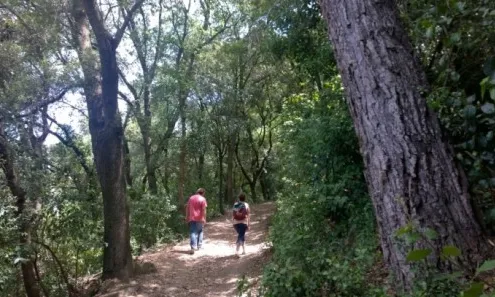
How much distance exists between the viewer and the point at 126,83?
2041cm

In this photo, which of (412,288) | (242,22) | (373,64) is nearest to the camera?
(412,288)

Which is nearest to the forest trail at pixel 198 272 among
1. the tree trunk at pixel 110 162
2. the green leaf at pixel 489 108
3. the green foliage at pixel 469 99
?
the tree trunk at pixel 110 162

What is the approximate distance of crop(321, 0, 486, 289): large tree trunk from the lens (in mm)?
2961

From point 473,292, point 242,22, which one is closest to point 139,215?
point 242,22

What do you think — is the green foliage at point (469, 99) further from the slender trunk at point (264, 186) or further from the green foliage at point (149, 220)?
the slender trunk at point (264, 186)

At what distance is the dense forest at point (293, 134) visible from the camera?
9.84ft

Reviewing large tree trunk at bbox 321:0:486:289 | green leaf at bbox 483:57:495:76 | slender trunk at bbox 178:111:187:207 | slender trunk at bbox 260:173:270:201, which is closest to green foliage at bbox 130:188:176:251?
slender trunk at bbox 178:111:187:207

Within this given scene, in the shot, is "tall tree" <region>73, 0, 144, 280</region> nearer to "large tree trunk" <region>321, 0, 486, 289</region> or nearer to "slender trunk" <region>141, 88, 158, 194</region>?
"large tree trunk" <region>321, 0, 486, 289</region>

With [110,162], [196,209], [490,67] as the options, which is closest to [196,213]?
[196,209]

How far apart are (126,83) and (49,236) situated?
12658 mm

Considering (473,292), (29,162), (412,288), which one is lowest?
(412,288)

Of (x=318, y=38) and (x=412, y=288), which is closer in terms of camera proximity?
(x=412, y=288)

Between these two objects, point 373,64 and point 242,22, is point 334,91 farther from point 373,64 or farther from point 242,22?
point 242,22

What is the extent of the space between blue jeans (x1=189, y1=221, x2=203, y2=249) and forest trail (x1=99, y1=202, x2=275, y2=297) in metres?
0.23
